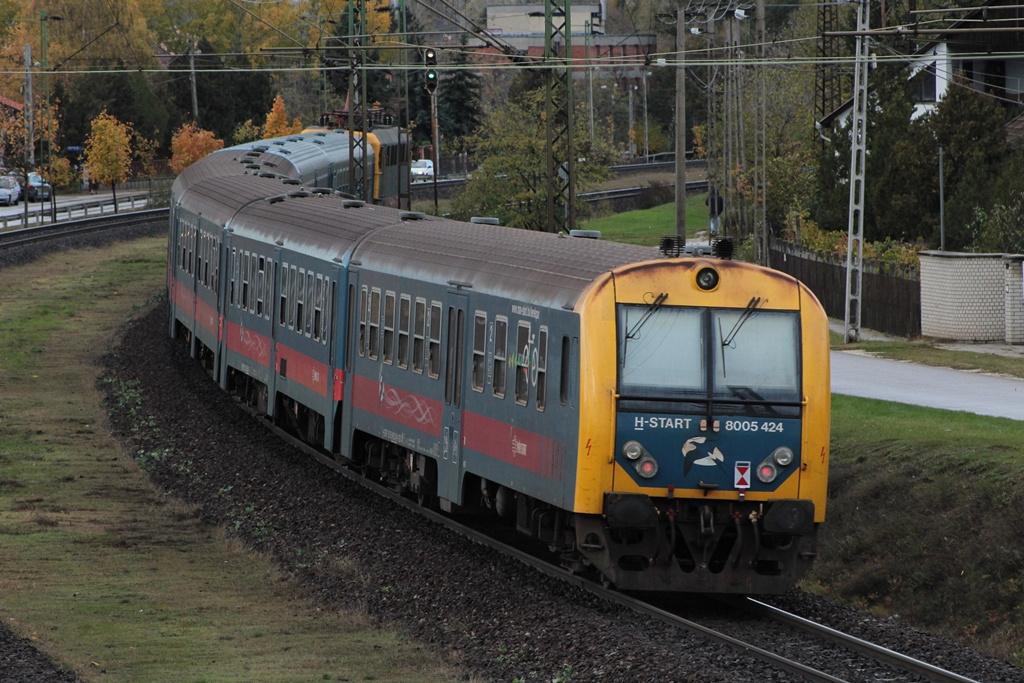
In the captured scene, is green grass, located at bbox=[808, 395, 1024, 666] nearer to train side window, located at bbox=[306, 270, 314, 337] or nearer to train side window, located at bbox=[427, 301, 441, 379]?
train side window, located at bbox=[427, 301, 441, 379]

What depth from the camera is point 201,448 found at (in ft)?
66.6

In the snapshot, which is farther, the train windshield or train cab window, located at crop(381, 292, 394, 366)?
train cab window, located at crop(381, 292, 394, 366)

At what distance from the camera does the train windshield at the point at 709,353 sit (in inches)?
451

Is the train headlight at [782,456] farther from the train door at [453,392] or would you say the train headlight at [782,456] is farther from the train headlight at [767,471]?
the train door at [453,392]

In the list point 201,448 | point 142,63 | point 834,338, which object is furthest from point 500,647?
point 142,63

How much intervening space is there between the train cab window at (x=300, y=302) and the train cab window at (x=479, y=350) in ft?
17.7

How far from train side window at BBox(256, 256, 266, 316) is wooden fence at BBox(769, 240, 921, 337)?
15318 millimetres

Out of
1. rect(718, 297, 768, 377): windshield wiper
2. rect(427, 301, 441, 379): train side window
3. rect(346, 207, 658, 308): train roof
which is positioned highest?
rect(346, 207, 658, 308): train roof

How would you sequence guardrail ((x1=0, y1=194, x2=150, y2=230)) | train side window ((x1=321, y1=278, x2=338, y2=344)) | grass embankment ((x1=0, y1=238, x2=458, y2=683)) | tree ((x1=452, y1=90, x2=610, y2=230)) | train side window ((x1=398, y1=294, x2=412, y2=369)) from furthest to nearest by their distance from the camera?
1. guardrail ((x1=0, y1=194, x2=150, y2=230))
2. tree ((x1=452, y1=90, x2=610, y2=230))
3. train side window ((x1=321, y1=278, x2=338, y2=344))
4. train side window ((x1=398, y1=294, x2=412, y2=369))
5. grass embankment ((x1=0, y1=238, x2=458, y2=683))

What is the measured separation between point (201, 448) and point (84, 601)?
7.09 meters

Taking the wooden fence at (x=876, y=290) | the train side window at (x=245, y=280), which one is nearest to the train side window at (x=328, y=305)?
the train side window at (x=245, y=280)

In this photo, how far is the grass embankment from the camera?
11.2 meters

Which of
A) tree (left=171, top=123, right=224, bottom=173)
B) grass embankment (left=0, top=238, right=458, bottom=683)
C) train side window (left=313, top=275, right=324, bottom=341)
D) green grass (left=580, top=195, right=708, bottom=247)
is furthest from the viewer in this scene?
tree (left=171, top=123, right=224, bottom=173)

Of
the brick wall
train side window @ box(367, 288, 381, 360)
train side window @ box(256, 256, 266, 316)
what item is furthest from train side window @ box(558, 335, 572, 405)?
the brick wall
